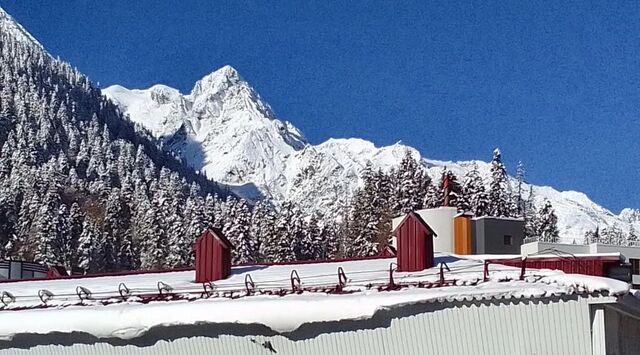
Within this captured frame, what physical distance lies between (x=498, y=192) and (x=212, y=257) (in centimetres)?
6445

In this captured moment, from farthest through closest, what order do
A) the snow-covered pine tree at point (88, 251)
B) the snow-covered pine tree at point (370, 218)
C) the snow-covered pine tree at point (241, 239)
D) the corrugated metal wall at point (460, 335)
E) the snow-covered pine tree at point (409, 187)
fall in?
the snow-covered pine tree at point (88, 251) < the snow-covered pine tree at point (409, 187) < the snow-covered pine tree at point (241, 239) < the snow-covered pine tree at point (370, 218) < the corrugated metal wall at point (460, 335)

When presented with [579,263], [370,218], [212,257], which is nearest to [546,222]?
[370,218]

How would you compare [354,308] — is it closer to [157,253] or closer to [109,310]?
[109,310]

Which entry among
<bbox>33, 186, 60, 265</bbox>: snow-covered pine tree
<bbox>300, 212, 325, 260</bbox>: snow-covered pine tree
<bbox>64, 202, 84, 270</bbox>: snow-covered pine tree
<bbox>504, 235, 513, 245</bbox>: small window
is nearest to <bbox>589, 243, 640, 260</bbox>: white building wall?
<bbox>504, 235, 513, 245</bbox>: small window

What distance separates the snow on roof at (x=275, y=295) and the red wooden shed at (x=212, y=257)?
46 centimetres

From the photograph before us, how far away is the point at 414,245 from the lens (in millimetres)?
23734

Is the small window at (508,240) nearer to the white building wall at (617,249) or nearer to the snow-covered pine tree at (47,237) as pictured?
the white building wall at (617,249)

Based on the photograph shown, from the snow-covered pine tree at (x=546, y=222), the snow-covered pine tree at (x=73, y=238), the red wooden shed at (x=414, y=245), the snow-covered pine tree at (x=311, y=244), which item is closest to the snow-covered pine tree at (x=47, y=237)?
the snow-covered pine tree at (x=73, y=238)

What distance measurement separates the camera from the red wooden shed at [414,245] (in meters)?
23.7

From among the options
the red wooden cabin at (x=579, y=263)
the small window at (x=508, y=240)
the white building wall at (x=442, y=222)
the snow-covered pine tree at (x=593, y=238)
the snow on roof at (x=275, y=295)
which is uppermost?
the snow-covered pine tree at (x=593, y=238)

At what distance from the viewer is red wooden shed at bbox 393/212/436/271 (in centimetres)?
2369

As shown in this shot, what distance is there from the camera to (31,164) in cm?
18538

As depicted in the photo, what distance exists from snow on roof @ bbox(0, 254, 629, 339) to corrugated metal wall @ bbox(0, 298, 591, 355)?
1.03ft

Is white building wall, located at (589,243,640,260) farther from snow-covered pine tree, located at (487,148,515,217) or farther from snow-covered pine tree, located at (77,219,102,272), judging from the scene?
snow-covered pine tree, located at (77,219,102,272)
